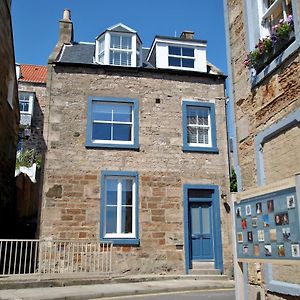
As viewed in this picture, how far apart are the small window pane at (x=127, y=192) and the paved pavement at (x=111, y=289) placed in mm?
2996

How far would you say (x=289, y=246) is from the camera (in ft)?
14.1

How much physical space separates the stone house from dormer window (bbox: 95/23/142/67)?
25.2 feet

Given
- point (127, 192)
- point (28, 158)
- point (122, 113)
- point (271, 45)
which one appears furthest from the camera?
point (28, 158)

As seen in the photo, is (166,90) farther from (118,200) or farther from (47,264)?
(47,264)

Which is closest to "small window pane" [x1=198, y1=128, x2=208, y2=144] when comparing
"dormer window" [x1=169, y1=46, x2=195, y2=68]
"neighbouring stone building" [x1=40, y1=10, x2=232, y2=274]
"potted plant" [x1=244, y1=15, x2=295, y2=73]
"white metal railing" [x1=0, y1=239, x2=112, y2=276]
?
"neighbouring stone building" [x1=40, y1=10, x2=232, y2=274]

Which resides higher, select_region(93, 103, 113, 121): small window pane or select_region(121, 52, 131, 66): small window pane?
select_region(121, 52, 131, 66): small window pane

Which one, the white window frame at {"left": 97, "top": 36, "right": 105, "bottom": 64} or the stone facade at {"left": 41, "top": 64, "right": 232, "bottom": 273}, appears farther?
the white window frame at {"left": 97, "top": 36, "right": 105, "bottom": 64}

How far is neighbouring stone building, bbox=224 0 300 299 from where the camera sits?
19.2ft

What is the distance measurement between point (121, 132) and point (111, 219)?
131 inches

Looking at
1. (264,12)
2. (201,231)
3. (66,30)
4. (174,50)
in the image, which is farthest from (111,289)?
(66,30)

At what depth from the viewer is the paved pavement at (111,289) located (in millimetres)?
9586

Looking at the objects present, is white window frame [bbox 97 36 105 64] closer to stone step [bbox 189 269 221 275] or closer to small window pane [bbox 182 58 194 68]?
small window pane [bbox 182 58 194 68]

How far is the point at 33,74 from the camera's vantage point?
3328 cm

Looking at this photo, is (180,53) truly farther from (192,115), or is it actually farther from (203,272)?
(203,272)
